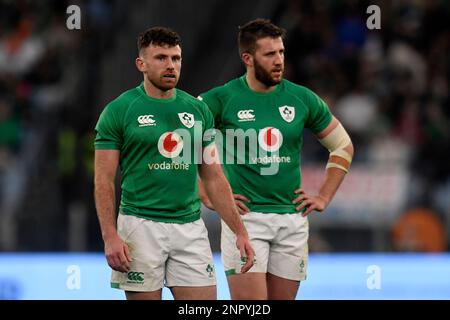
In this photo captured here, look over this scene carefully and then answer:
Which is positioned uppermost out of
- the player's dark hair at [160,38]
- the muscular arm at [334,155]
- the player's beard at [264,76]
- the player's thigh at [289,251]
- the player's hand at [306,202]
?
the player's dark hair at [160,38]

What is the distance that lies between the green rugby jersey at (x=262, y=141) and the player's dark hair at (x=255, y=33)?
0.34 metres

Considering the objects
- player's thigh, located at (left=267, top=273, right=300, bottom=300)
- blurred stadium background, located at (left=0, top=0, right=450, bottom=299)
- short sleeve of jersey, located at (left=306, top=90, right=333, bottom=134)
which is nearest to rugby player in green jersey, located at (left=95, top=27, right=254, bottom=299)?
player's thigh, located at (left=267, top=273, right=300, bottom=300)

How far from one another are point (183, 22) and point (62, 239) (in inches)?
144

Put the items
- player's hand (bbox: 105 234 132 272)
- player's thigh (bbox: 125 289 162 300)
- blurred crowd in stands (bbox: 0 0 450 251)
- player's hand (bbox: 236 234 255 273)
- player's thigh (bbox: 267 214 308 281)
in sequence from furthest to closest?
1. blurred crowd in stands (bbox: 0 0 450 251)
2. player's thigh (bbox: 267 214 308 281)
3. player's hand (bbox: 236 234 255 273)
4. player's thigh (bbox: 125 289 162 300)
5. player's hand (bbox: 105 234 132 272)

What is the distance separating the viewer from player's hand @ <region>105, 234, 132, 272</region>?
8492 millimetres

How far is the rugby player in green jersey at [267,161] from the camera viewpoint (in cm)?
963

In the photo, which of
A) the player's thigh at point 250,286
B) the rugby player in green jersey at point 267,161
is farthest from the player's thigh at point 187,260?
the rugby player in green jersey at point 267,161

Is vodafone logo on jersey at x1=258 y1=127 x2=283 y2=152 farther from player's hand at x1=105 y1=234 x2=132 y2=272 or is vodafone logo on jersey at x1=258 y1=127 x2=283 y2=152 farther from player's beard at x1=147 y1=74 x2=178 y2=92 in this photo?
player's hand at x1=105 y1=234 x2=132 y2=272

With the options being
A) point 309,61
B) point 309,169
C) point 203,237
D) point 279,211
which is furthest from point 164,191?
point 309,61

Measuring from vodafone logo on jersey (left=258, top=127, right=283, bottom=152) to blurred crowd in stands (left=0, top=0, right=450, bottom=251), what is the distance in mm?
6737

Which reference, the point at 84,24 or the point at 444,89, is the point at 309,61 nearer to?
the point at 444,89

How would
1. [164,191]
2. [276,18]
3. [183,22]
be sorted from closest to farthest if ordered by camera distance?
[164,191] < [183,22] < [276,18]

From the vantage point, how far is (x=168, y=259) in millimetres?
8844

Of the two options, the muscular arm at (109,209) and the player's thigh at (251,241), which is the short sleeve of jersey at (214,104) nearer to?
the player's thigh at (251,241)
